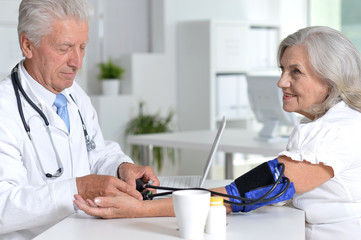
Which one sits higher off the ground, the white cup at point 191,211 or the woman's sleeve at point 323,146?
the woman's sleeve at point 323,146

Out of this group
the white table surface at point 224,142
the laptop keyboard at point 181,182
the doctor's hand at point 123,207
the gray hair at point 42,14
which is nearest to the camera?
the doctor's hand at point 123,207

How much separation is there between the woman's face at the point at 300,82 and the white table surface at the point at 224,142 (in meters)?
1.64

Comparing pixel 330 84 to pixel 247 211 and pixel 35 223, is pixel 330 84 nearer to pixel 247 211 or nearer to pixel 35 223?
pixel 247 211

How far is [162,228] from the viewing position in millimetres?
1573

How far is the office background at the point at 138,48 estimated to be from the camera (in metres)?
5.51

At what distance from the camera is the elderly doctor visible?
5.72ft

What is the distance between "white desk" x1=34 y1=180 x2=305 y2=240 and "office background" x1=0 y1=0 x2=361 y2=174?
3735 mm

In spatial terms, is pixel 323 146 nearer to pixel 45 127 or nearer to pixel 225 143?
pixel 45 127

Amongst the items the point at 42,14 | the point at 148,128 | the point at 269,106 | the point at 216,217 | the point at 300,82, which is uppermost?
the point at 42,14

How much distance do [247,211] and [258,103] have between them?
2535 mm

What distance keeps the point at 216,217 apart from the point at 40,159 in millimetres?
747

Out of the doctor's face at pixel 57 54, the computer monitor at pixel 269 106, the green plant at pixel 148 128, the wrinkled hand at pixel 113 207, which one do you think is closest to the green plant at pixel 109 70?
the green plant at pixel 148 128

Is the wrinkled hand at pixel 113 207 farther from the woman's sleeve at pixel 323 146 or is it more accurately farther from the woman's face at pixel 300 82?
the woman's face at pixel 300 82

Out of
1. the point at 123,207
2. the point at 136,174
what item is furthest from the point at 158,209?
the point at 136,174
